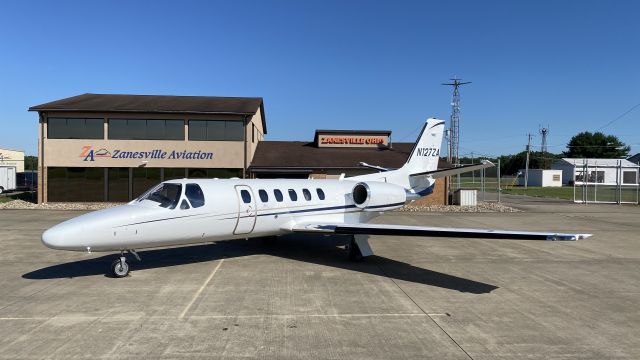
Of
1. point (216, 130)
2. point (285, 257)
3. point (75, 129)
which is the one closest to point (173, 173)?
point (216, 130)

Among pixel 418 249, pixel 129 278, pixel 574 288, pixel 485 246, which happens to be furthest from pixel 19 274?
pixel 485 246

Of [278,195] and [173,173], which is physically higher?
[173,173]

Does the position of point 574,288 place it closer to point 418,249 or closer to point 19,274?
point 418,249

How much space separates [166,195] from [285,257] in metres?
3.97

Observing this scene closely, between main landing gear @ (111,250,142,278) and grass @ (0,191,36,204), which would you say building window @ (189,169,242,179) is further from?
main landing gear @ (111,250,142,278)

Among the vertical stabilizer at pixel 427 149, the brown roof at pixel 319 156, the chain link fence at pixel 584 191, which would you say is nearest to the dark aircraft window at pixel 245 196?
the vertical stabilizer at pixel 427 149

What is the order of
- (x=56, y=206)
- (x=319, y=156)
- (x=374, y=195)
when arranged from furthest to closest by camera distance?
(x=319, y=156), (x=56, y=206), (x=374, y=195)

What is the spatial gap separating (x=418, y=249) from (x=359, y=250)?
320 cm

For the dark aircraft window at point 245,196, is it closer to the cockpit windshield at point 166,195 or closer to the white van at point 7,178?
the cockpit windshield at point 166,195

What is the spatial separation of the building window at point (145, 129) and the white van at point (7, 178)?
64.2 feet

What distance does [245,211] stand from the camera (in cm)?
1079

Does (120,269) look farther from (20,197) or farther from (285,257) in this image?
(20,197)

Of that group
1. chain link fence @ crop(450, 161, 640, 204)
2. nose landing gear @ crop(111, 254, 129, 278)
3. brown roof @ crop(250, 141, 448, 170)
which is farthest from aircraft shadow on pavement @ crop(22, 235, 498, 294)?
chain link fence @ crop(450, 161, 640, 204)

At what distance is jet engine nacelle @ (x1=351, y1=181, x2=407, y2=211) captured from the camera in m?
13.5
